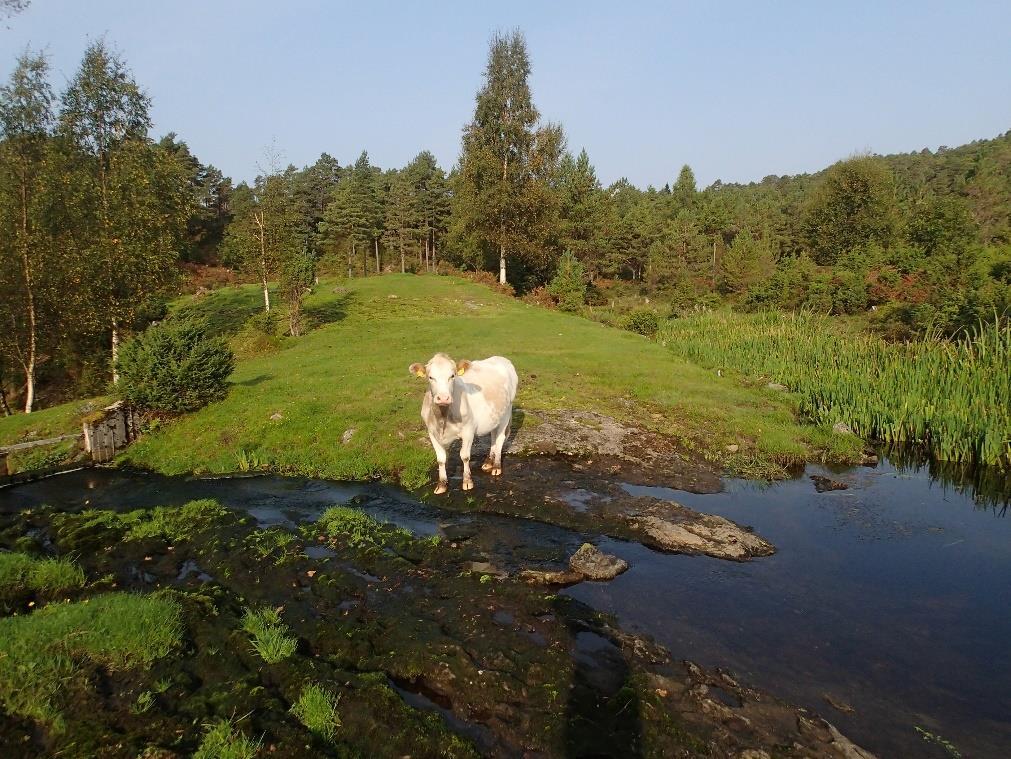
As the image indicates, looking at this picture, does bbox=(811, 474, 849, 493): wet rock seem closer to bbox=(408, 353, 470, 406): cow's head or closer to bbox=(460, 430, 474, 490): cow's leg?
bbox=(460, 430, 474, 490): cow's leg

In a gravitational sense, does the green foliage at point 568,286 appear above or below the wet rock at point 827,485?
above

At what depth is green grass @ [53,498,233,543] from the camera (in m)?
9.73

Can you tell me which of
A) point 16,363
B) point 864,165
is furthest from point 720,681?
point 864,165

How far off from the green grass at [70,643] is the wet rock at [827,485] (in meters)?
12.9

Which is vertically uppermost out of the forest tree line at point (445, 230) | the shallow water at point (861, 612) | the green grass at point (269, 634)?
the forest tree line at point (445, 230)

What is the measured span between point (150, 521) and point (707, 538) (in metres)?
10.3

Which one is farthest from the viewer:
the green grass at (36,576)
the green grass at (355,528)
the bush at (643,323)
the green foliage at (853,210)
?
the green foliage at (853,210)

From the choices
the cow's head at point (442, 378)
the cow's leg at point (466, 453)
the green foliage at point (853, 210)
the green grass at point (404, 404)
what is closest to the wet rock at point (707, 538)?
the cow's leg at point (466, 453)

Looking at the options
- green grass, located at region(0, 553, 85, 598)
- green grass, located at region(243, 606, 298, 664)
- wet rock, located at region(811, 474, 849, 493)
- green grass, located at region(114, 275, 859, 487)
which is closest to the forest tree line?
green grass, located at region(114, 275, 859, 487)

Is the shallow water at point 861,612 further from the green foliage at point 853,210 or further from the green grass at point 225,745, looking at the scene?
the green foliage at point 853,210

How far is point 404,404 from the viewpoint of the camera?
17078mm

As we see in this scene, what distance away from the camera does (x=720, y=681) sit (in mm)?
6070

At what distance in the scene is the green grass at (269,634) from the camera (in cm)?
616

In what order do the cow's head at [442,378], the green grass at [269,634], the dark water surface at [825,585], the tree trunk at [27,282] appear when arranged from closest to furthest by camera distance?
the dark water surface at [825,585], the green grass at [269,634], the cow's head at [442,378], the tree trunk at [27,282]
